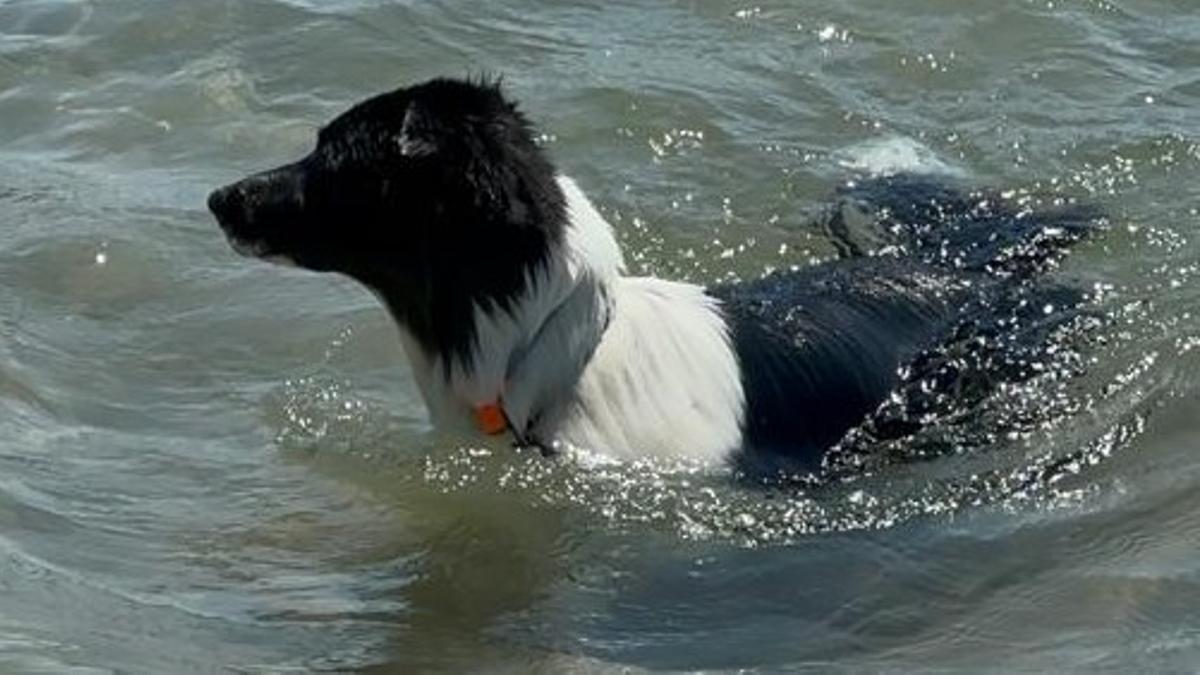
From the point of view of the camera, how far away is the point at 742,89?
357 inches

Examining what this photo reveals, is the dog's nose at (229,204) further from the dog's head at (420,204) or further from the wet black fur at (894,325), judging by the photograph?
the wet black fur at (894,325)

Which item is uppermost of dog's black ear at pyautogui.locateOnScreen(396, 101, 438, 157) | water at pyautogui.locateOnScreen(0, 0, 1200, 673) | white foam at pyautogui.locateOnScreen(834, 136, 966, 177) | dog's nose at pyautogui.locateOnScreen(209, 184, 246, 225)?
dog's black ear at pyautogui.locateOnScreen(396, 101, 438, 157)

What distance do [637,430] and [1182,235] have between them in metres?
2.68

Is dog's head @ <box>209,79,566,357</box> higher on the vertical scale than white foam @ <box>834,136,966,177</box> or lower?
higher

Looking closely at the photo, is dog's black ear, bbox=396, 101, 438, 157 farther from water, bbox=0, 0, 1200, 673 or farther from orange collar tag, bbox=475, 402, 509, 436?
water, bbox=0, 0, 1200, 673

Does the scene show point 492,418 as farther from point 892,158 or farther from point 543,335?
point 892,158

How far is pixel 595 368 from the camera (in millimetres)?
5992

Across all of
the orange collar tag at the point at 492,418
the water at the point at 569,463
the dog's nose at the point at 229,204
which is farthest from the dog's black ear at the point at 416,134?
the water at the point at 569,463

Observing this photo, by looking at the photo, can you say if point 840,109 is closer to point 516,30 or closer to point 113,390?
point 516,30

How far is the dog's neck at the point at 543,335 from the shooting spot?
19.0 ft

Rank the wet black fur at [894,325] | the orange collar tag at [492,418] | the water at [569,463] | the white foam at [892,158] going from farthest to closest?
the white foam at [892,158]
the wet black fur at [894,325]
the orange collar tag at [492,418]
the water at [569,463]

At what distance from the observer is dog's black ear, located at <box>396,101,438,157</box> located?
18.3ft

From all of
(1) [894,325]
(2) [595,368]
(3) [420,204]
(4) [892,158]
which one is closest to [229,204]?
(3) [420,204]

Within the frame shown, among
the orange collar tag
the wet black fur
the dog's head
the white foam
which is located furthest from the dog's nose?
the white foam
